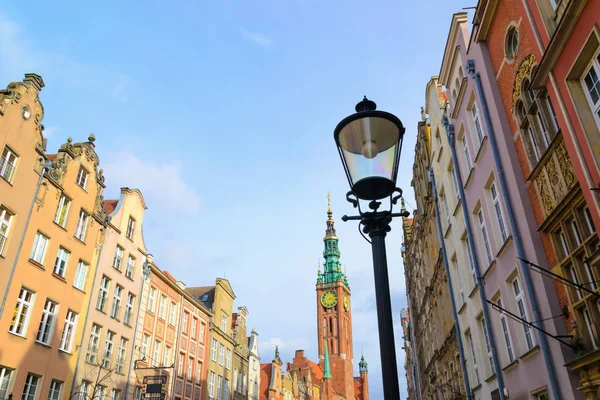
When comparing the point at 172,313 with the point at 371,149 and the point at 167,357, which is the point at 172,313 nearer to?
the point at 167,357

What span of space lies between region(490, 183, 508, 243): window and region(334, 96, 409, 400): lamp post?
8.72 m

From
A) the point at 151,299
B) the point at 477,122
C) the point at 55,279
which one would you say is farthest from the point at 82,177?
the point at 477,122

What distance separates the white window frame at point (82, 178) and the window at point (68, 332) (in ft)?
19.7

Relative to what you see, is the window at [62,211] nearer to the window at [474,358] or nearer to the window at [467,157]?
the window at [467,157]

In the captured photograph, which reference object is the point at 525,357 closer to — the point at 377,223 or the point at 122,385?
the point at 377,223

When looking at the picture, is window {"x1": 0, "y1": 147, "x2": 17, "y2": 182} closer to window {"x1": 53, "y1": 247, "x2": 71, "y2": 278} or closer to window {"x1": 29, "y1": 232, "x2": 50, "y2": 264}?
window {"x1": 29, "y1": 232, "x2": 50, "y2": 264}

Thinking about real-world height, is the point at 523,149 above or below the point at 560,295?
above

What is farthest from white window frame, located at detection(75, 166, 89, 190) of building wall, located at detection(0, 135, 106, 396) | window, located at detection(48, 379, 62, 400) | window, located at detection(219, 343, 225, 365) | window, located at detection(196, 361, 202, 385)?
window, located at detection(219, 343, 225, 365)

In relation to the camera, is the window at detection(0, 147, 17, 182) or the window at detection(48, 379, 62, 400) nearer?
the window at detection(0, 147, 17, 182)

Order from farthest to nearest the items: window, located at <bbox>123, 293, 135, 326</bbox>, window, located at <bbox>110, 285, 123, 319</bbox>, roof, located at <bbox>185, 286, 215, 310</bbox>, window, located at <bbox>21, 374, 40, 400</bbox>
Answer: roof, located at <bbox>185, 286, 215, 310</bbox> < window, located at <bbox>123, 293, 135, 326</bbox> < window, located at <bbox>110, 285, 123, 319</bbox> < window, located at <bbox>21, 374, 40, 400</bbox>

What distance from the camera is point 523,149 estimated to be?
1123cm

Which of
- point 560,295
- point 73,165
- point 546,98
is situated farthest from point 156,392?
point 546,98

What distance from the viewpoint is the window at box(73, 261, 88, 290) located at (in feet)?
70.7

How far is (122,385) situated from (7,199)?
11.5m
